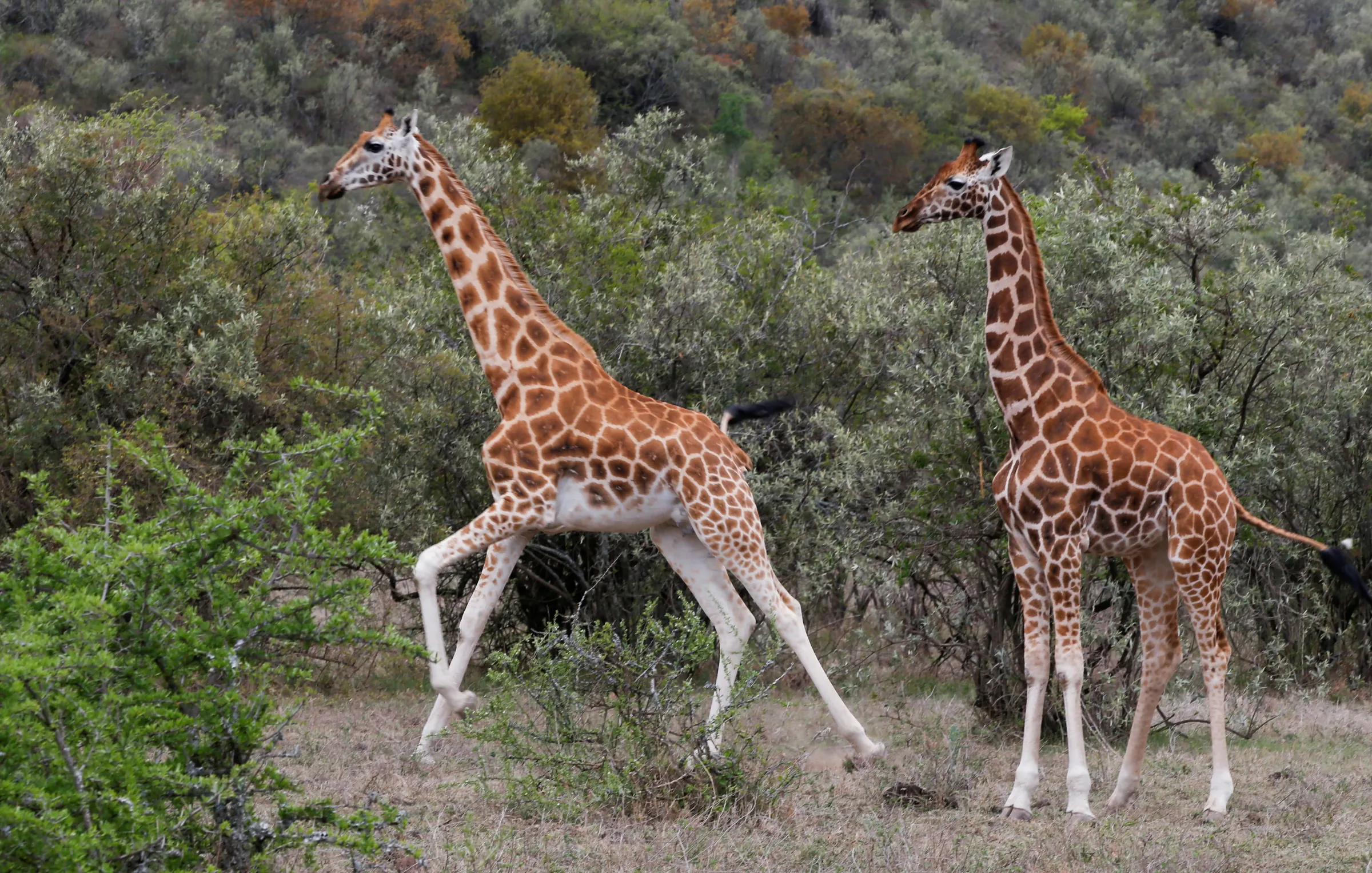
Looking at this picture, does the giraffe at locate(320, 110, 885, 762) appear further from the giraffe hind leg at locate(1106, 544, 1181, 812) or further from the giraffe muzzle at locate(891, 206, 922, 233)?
the giraffe muzzle at locate(891, 206, 922, 233)

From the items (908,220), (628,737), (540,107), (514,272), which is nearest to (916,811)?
(628,737)

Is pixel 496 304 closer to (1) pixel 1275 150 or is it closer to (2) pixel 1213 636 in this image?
(2) pixel 1213 636

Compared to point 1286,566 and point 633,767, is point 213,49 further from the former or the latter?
point 633,767

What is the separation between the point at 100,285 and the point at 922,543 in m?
5.55

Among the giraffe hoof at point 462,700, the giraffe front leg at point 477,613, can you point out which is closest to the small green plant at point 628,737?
the giraffe hoof at point 462,700

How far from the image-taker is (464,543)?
7.23 metres

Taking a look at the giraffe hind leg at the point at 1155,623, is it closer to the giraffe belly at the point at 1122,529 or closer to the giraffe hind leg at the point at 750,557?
the giraffe belly at the point at 1122,529

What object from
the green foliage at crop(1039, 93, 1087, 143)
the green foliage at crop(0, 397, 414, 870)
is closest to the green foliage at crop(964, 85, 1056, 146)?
the green foliage at crop(1039, 93, 1087, 143)

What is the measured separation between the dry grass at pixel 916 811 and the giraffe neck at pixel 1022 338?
66.7 inches

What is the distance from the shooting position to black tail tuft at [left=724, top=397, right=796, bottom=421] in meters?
8.19

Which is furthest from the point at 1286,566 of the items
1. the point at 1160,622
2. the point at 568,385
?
the point at 568,385

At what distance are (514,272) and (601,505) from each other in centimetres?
141

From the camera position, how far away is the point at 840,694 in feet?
33.1

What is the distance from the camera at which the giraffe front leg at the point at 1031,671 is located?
6.63 m
